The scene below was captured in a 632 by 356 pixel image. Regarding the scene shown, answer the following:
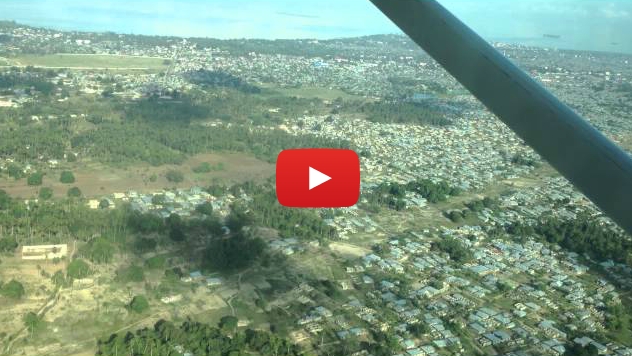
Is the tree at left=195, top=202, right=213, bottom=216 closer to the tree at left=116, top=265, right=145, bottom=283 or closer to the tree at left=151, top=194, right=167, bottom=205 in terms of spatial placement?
the tree at left=151, top=194, right=167, bottom=205

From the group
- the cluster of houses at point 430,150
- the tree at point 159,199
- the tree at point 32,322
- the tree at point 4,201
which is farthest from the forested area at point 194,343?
the cluster of houses at point 430,150

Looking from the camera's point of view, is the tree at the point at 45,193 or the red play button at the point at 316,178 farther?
the tree at the point at 45,193

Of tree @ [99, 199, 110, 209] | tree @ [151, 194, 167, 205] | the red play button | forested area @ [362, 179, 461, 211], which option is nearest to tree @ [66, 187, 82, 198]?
tree @ [99, 199, 110, 209]

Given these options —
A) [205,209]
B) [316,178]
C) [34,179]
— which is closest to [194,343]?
[205,209]

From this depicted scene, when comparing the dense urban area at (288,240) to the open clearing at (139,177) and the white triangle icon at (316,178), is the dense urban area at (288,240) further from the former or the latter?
the white triangle icon at (316,178)

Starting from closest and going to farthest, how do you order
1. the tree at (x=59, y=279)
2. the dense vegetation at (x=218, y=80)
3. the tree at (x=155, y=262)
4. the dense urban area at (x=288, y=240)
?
the dense urban area at (x=288, y=240), the tree at (x=59, y=279), the tree at (x=155, y=262), the dense vegetation at (x=218, y=80)

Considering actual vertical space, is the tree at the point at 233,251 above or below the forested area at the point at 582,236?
below

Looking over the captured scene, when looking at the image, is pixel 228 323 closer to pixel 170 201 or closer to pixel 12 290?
pixel 12 290
